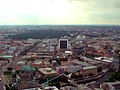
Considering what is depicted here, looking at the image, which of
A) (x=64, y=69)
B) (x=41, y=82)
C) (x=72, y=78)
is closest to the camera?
(x=41, y=82)

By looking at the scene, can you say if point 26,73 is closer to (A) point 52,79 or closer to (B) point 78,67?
(A) point 52,79

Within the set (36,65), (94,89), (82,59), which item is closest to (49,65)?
(36,65)

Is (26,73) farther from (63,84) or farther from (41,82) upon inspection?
(63,84)

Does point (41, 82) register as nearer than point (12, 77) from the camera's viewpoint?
Yes

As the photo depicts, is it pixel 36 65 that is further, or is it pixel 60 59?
pixel 60 59

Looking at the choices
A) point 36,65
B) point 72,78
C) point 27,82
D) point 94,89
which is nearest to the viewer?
point 94,89

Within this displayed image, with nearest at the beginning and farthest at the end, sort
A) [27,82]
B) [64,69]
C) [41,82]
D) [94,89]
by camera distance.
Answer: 1. [94,89]
2. [27,82]
3. [41,82]
4. [64,69]

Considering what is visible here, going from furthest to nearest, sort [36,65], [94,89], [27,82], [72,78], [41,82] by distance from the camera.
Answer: [36,65] → [72,78] → [41,82] → [27,82] → [94,89]

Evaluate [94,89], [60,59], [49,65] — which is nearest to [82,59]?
[60,59]
